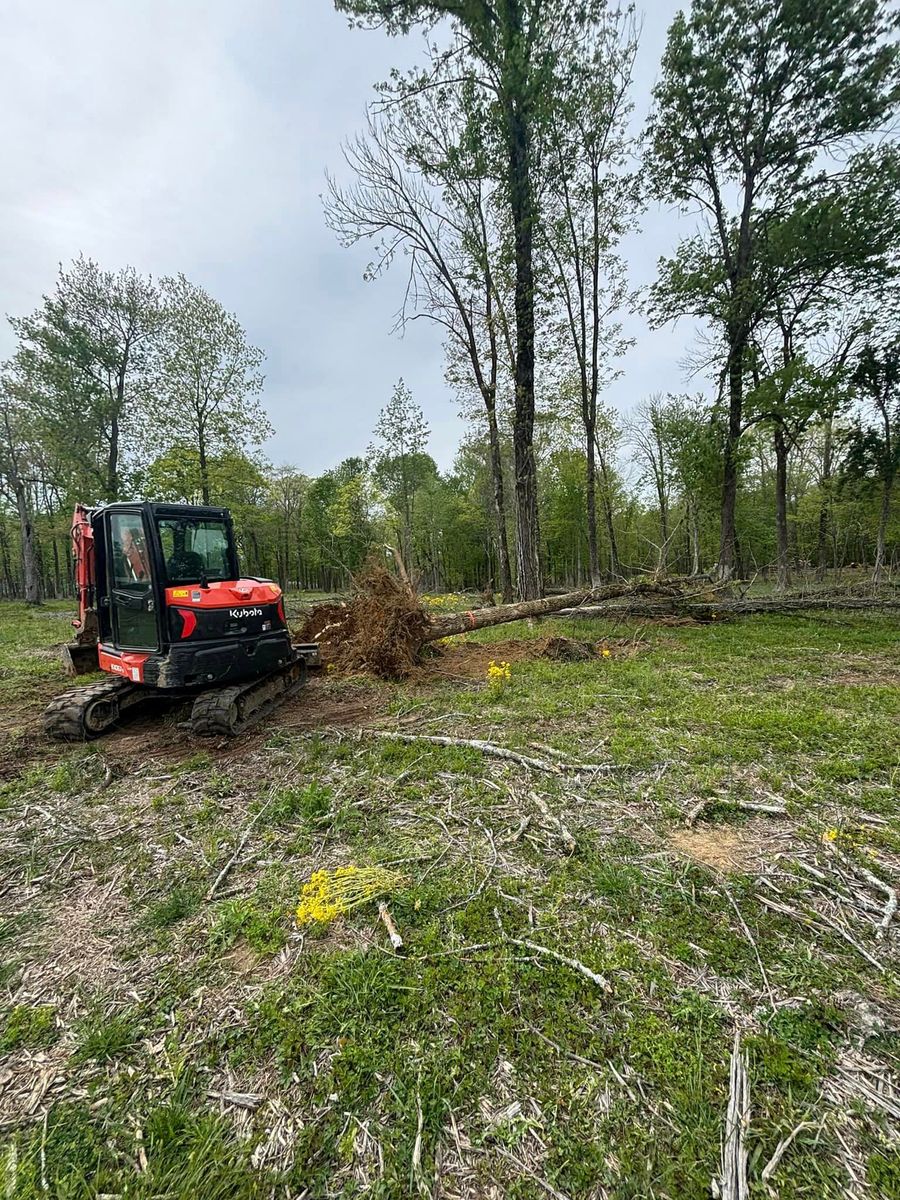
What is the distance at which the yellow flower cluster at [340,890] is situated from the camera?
2387 millimetres

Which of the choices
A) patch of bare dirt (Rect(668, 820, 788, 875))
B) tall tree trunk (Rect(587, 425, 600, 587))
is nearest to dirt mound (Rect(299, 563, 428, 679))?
patch of bare dirt (Rect(668, 820, 788, 875))

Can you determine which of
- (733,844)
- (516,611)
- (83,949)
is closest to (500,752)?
(733,844)

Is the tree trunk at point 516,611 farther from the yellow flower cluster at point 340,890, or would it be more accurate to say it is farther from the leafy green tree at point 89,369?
the leafy green tree at point 89,369

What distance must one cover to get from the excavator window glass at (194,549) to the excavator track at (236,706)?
1361mm

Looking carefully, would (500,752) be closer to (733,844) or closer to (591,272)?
(733,844)

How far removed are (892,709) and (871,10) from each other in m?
17.5

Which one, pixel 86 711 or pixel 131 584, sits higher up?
pixel 131 584

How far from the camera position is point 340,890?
256 cm

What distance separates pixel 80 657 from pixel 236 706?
3.99 meters

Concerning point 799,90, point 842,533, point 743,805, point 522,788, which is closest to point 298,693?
point 522,788

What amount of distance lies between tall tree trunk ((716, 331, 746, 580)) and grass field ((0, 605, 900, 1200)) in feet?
34.6

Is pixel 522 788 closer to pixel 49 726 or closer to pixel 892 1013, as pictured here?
pixel 892 1013

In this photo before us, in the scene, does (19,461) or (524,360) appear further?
(19,461)

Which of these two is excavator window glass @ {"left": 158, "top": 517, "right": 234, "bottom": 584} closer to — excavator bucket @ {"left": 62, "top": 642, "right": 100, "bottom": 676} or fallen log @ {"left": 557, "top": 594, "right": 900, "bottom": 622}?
excavator bucket @ {"left": 62, "top": 642, "right": 100, "bottom": 676}
